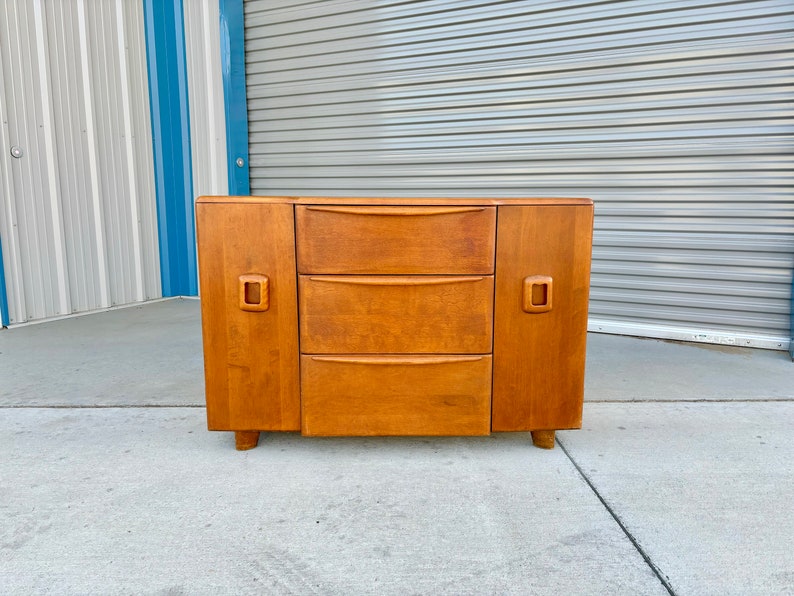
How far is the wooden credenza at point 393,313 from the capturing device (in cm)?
176

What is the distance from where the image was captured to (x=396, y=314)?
5.91ft

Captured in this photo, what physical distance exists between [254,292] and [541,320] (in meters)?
0.99

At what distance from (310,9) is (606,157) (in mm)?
2739

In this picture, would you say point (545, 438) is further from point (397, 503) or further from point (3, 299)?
point (3, 299)

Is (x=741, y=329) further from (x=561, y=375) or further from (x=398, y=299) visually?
(x=398, y=299)

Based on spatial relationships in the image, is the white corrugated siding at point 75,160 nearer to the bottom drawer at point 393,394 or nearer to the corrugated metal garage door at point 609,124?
the corrugated metal garage door at point 609,124

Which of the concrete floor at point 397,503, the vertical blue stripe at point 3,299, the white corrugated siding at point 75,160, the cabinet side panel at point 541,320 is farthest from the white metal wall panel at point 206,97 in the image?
the cabinet side panel at point 541,320

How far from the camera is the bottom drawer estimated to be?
182 centimetres

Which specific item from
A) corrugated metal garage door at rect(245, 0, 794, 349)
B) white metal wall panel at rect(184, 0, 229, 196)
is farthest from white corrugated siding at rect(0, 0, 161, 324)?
corrugated metal garage door at rect(245, 0, 794, 349)

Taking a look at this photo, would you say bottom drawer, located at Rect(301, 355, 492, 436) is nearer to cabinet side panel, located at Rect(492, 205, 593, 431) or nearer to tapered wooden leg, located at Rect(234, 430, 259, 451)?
cabinet side panel, located at Rect(492, 205, 593, 431)

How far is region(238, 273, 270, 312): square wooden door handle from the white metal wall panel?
357 cm

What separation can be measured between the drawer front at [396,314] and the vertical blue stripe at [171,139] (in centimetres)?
373

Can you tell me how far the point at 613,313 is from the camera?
3.80 m

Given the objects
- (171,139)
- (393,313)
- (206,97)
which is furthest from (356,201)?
(171,139)
